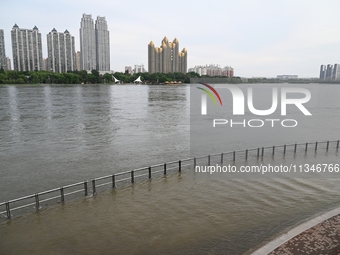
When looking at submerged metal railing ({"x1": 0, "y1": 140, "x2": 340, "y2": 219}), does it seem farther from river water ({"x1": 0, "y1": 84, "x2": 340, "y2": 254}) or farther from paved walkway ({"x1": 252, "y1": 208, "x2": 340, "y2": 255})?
paved walkway ({"x1": 252, "y1": 208, "x2": 340, "y2": 255})

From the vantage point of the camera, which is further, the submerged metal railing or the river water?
the submerged metal railing

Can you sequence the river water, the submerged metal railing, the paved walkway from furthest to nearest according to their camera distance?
the submerged metal railing → the river water → the paved walkway

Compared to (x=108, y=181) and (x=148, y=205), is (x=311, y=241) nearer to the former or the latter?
(x=148, y=205)

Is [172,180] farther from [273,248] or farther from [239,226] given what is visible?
[273,248]

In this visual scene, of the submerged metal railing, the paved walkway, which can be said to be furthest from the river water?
the paved walkway

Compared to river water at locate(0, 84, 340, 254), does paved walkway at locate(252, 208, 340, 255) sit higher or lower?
higher

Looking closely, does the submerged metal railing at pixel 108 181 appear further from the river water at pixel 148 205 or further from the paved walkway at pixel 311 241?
the paved walkway at pixel 311 241

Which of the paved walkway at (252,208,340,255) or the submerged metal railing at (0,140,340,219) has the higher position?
the paved walkway at (252,208,340,255)

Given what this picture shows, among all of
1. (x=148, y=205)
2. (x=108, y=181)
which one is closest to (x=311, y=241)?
(x=148, y=205)

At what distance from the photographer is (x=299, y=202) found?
43.1ft

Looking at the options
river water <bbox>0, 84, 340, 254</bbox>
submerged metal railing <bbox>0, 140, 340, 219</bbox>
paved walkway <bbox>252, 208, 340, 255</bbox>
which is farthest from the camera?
submerged metal railing <bbox>0, 140, 340, 219</bbox>

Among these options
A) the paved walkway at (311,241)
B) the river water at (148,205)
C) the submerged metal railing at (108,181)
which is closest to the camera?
the paved walkway at (311,241)

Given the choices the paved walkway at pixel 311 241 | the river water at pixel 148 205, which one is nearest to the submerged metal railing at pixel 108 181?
the river water at pixel 148 205

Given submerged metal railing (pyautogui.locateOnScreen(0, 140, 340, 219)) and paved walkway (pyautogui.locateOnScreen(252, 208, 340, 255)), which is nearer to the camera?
paved walkway (pyautogui.locateOnScreen(252, 208, 340, 255))
